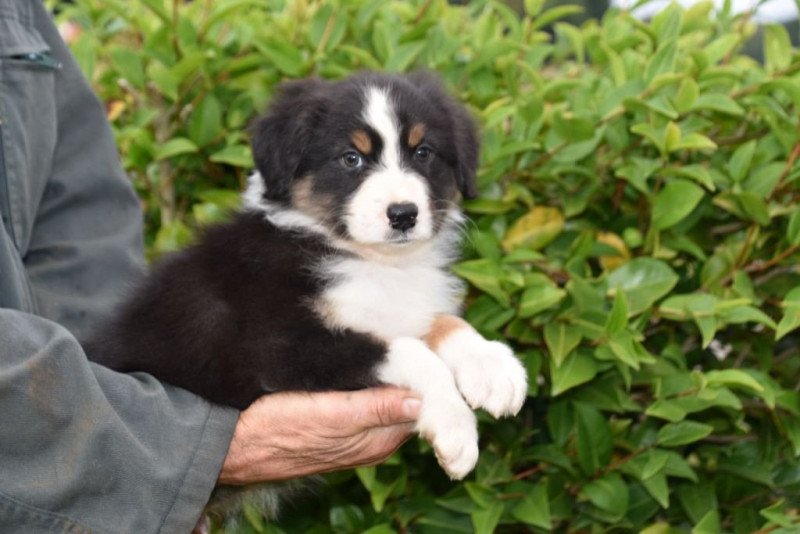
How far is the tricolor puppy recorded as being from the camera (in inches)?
101

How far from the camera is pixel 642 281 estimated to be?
3.10m

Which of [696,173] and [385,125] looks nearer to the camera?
[385,125]

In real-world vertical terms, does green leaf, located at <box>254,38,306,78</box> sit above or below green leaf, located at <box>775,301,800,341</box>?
above

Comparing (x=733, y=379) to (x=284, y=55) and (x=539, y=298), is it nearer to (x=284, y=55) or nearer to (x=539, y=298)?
(x=539, y=298)

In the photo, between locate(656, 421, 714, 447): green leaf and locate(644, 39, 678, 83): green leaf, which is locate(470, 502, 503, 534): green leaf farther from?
locate(644, 39, 678, 83): green leaf

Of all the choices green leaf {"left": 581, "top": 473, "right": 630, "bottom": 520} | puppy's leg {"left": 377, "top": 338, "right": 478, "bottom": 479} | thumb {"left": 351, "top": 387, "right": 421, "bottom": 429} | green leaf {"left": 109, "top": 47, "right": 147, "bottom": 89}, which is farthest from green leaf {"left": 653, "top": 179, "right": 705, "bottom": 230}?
green leaf {"left": 109, "top": 47, "right": 147, "bottom": 89}

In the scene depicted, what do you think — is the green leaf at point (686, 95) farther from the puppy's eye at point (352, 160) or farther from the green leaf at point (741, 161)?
the puppy's eye at point (352, 160)

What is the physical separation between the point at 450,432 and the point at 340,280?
575 mm

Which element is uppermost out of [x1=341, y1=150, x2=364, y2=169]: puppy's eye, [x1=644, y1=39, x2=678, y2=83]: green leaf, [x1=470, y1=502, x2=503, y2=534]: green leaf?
[x1=644, y1=39, x2=678, y2=83]: green leaf

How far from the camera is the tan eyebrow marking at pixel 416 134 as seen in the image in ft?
9.71

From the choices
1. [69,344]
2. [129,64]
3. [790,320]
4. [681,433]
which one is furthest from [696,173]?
[129,64]

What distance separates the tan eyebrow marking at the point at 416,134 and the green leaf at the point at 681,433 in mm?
1127

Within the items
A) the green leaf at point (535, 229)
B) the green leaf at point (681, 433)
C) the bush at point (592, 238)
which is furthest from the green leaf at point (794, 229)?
the green leaf at point (535, 229)

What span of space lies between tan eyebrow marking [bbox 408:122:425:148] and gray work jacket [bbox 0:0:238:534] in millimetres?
973
